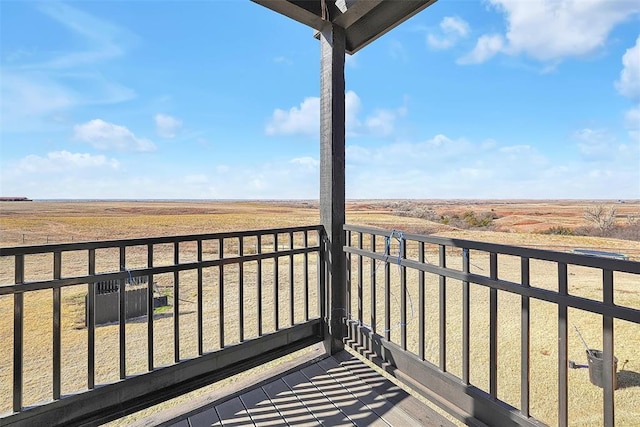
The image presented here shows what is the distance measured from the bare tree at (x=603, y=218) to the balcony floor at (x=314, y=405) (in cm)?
264

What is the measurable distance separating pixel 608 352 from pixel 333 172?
5.42ft

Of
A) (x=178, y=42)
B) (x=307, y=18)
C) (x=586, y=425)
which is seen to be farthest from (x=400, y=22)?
(x=178, y=42)

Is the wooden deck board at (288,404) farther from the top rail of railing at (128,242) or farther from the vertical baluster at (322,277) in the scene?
the top rail of railing at (128,242)

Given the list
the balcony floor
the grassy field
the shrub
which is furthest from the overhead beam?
the shrub

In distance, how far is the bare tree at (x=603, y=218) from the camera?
9.45ft

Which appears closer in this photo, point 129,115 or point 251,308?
point 251,308

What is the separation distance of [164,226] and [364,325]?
6.98m

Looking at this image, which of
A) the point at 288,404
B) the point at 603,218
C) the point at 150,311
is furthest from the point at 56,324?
the point at 603,218

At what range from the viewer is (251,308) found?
615 cm

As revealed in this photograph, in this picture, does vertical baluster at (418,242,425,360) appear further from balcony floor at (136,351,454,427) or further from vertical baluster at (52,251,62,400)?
vertical baluster at (52,251,62,400)

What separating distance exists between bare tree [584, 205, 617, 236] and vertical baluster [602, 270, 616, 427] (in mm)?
2488

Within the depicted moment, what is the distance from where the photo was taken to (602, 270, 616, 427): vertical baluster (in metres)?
1.06

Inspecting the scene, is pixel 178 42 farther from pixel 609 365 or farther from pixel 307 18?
pixel 609 365

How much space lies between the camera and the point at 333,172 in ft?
7.15
